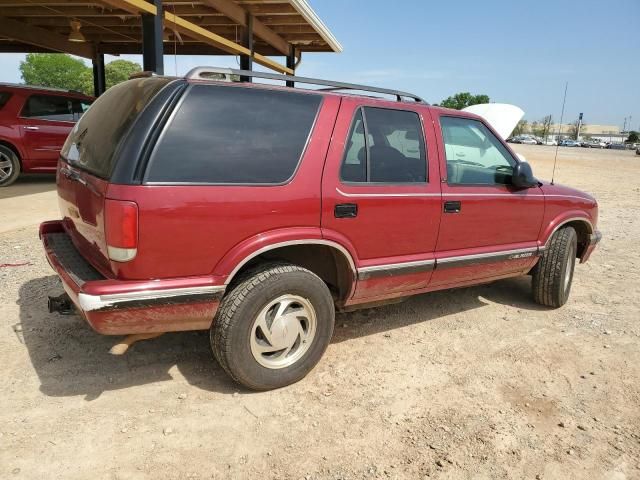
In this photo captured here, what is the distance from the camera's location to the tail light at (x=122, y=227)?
7.72 feet

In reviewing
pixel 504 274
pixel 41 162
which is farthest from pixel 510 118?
pixel 41 162

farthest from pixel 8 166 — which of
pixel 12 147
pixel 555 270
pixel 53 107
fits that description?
pixel 555 270

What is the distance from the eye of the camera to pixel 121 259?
2.40m

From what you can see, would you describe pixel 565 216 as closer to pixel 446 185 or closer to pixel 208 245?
pixel 446 185

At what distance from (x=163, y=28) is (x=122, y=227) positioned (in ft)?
22.8

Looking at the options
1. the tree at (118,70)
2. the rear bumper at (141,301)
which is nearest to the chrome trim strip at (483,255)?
the rear bumper at (141,301)

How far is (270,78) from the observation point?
9.69 ft

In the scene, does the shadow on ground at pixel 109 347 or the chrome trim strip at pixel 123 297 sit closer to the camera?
the chrome trim strip at pixel 123 297

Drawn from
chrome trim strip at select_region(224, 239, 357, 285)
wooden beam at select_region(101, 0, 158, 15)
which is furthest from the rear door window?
wooden beam at select_region(101, 0, 158, 15)

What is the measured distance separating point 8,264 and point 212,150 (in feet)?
11.1

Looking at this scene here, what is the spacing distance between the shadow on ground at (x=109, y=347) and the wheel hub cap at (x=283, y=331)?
1.00 ft

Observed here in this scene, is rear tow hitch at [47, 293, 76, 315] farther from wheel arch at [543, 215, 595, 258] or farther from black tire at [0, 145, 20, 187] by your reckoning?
black tire at [0, 145, 20, 187]

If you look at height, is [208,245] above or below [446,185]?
below

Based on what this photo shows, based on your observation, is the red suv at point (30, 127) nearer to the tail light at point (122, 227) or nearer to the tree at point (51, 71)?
the tail light at point (122, 227)
